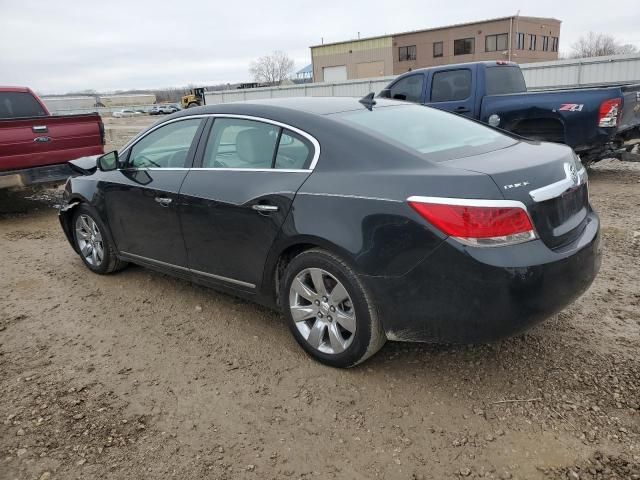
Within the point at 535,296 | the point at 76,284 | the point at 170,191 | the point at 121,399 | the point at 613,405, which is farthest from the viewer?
the point at 76,284

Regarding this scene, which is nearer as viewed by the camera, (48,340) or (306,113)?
(306,113)

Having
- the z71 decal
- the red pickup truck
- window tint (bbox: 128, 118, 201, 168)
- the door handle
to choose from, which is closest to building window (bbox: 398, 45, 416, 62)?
the z71 decal

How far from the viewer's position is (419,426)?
2738mm

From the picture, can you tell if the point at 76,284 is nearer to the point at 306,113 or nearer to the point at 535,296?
the point at 306,113

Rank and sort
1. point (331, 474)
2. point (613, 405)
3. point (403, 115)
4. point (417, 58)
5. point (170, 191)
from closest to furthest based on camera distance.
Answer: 1. point (331, 474)
2. point (613, 405)
3. point (403, 115)
4. point (170, 191)
5. point (417, 58)

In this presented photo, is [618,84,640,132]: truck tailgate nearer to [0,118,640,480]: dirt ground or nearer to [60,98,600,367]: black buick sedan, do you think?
[0,118,640,480]: dirt ground

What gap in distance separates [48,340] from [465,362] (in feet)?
9.63

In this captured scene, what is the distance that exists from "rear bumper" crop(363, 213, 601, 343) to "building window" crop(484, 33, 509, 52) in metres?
59.7

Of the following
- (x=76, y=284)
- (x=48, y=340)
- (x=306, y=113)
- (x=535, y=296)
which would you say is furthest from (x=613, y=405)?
(x=76, y=284)

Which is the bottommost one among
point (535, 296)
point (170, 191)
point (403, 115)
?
point (535, 296)

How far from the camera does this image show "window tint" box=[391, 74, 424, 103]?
9.22 m

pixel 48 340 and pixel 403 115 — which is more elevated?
pixel 403 115

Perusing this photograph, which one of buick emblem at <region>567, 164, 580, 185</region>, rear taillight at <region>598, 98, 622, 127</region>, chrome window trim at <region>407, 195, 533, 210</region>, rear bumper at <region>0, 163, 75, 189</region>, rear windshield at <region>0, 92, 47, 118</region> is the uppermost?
rear windshield at <region>0, 92, 47, 118</region>

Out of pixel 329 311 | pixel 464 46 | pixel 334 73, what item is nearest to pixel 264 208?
pixel 329 311
